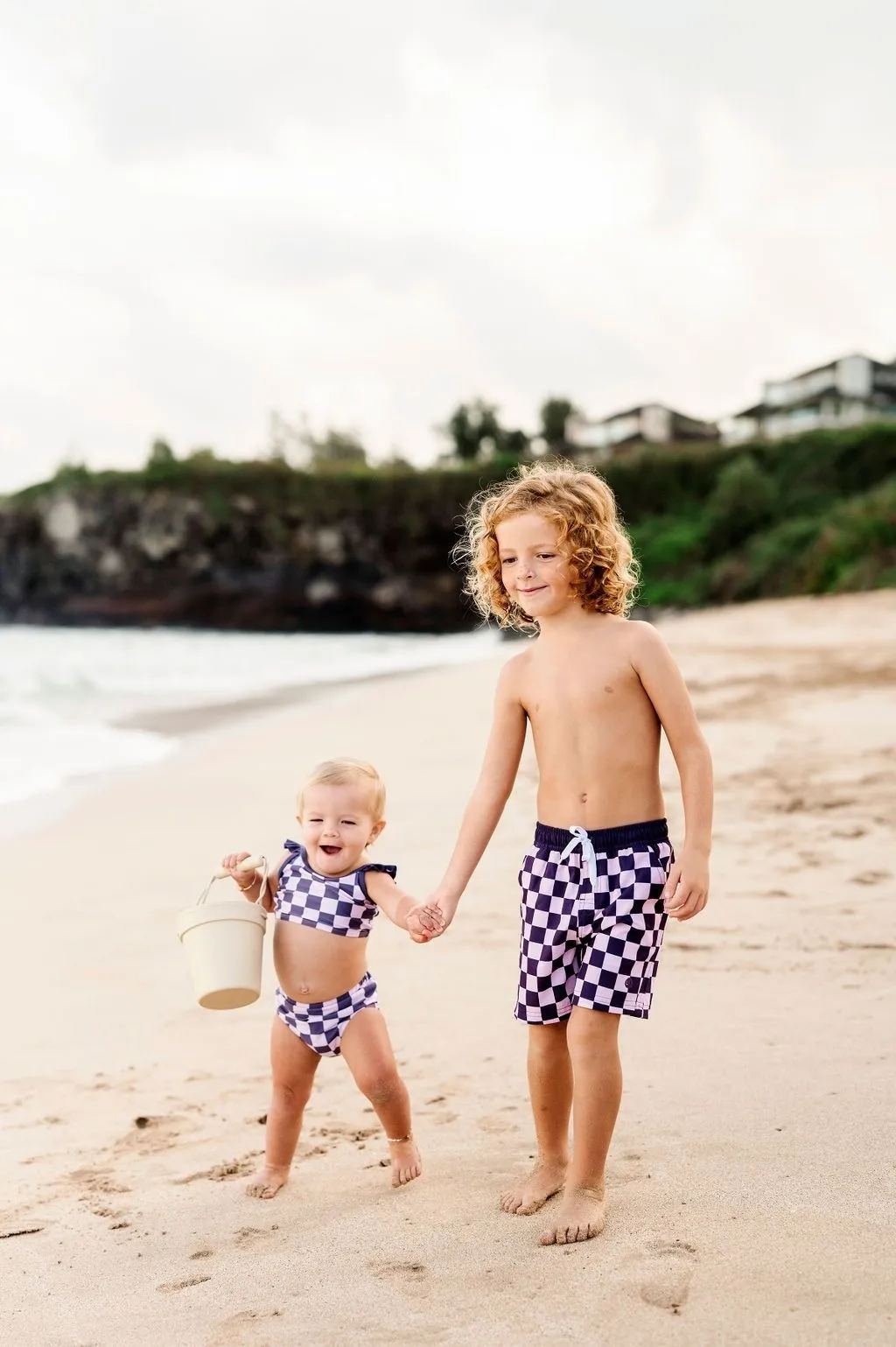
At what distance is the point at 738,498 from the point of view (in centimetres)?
3700

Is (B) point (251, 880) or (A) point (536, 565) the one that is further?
(B) point (251, 880)

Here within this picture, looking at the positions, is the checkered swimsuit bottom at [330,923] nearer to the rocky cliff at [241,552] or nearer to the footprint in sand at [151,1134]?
the footprint in sand at [151,1134]

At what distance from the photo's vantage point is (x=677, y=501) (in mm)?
44062

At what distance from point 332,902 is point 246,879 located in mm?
230

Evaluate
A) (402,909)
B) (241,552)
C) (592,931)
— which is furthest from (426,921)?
(241,552)

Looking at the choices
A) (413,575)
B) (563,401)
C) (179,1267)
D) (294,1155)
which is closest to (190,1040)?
(294,1155)

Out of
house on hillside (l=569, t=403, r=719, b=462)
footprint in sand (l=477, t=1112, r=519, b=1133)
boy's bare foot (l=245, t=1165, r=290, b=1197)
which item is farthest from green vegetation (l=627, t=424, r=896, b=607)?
boy's bare foot (l=245, t=1165, r=290, b=1197)

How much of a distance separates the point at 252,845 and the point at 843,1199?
164 inches

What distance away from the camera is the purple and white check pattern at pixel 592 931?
2402 millimetres

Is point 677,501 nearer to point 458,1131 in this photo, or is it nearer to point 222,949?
point 458,1131

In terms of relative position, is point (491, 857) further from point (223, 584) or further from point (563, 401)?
point (563, 401)

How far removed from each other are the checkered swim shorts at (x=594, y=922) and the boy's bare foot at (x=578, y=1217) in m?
0.35

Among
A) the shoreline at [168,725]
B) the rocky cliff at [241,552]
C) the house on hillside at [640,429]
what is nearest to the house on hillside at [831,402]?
the house on hillside at [640,429]

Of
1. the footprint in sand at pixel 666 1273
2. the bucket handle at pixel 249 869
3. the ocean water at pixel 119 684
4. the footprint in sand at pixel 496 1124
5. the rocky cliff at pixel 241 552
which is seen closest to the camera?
the footprint in sand at pixel 666 1273
